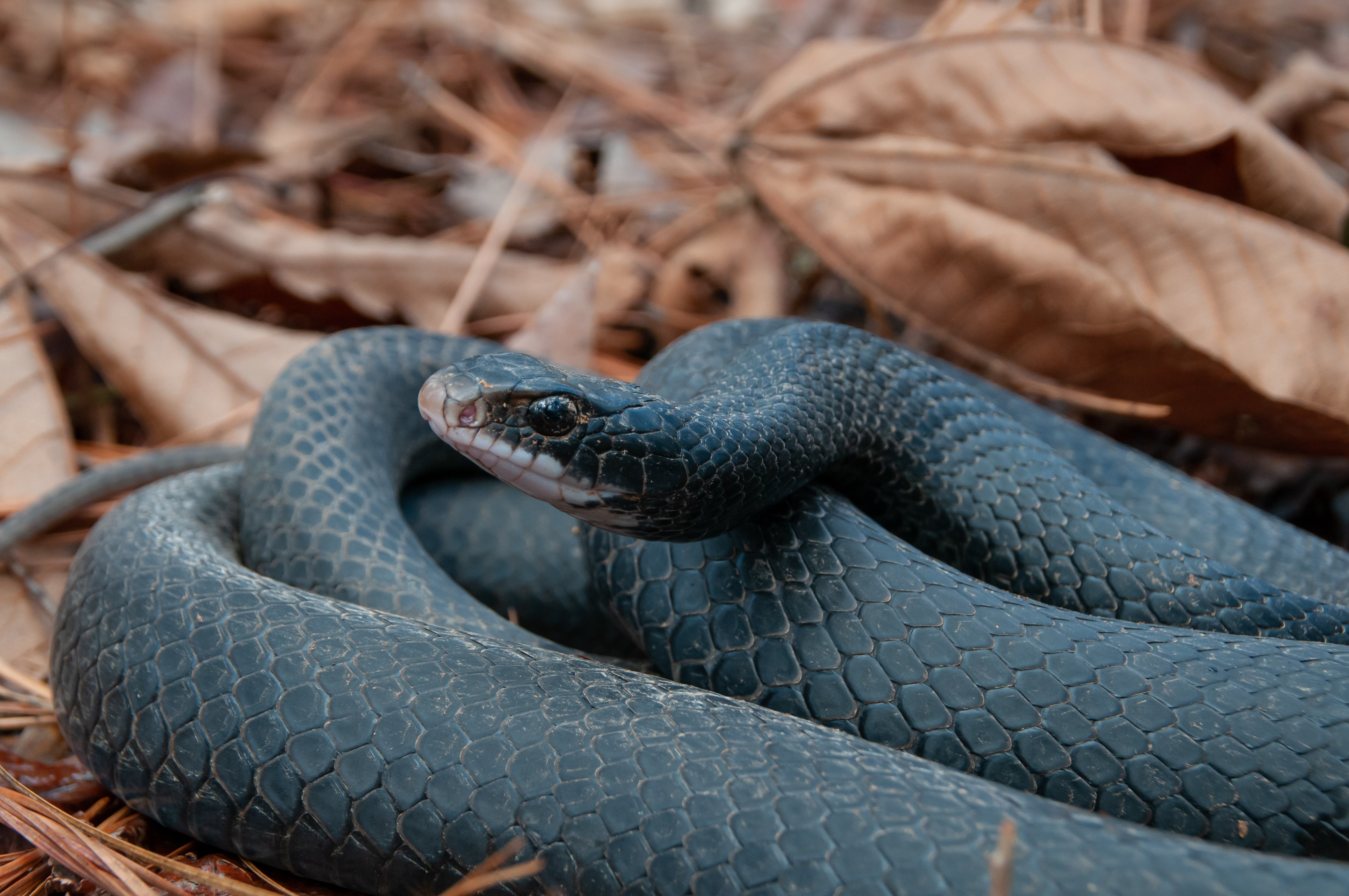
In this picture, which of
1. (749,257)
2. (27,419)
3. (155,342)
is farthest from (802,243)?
(27,419)

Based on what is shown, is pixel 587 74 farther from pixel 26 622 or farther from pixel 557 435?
pixel 557 435

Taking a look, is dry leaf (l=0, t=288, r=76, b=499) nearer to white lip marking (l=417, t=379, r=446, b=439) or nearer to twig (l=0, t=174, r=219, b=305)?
twig (l=0, t=174, r=219, b=305)

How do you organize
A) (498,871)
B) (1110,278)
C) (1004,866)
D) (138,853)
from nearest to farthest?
(1004,866) < (498,871) < (138,853) < (1110,278)

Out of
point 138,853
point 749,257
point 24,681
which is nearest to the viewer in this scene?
point 138,853

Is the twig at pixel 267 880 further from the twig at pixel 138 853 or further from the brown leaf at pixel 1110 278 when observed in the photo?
the brown leaf at pixel 1110 278

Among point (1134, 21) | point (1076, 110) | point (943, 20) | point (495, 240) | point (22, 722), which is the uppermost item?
point (1134, 21)

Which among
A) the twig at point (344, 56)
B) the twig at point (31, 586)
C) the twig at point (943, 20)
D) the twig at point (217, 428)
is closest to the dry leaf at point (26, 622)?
the twig at point (31, 586)

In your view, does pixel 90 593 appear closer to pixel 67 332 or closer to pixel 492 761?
pixel 492 761
